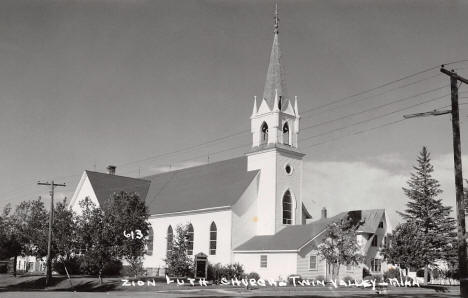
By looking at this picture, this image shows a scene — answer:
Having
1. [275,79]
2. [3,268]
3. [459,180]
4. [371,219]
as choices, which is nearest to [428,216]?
[371,219]

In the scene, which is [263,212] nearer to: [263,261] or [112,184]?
[263,261]

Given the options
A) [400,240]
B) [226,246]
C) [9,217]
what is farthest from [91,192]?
[400,240]

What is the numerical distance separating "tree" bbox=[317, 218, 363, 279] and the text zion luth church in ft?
4.03

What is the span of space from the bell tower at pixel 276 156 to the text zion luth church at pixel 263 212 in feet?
0.30

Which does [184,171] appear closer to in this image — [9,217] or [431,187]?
[9,217]

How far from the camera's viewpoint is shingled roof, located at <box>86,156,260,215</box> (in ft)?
170

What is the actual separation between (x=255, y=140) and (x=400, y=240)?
54.3 feet

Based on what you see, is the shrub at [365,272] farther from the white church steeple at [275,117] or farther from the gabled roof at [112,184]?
the gabled roof at [112,184]

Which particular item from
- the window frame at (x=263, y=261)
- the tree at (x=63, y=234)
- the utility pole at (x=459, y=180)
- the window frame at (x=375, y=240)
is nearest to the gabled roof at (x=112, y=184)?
the tree at (x=63, y=234)

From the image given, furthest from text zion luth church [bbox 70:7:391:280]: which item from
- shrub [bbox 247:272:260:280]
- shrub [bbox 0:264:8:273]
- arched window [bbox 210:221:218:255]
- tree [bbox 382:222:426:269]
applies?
shrub [bbox 0:264:8:273]

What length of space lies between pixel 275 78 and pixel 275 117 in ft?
15.3

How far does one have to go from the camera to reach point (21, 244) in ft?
188

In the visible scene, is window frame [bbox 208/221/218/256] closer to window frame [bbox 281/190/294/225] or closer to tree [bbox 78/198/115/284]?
window frame [bbox 281/190/294/225]

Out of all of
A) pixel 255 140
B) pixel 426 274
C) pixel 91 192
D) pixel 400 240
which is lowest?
pixel 426 274
